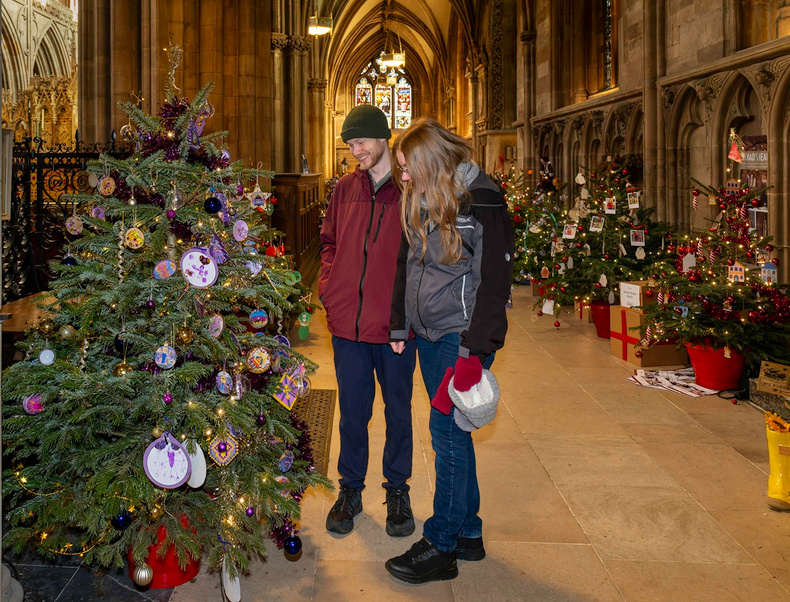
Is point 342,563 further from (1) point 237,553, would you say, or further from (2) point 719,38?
(2) point 719,38

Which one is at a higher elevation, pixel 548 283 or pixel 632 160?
pixel 632 160

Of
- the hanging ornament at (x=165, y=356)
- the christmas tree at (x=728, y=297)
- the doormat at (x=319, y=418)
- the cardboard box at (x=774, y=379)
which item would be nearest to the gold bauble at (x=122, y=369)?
the hanging ornament at (x=165, y=356)

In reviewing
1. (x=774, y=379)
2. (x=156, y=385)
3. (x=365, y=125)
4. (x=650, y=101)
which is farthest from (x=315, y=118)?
(x=156, y=385)

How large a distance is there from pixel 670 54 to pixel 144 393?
840 centimetres

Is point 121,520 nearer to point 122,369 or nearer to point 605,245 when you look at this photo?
point 122,369

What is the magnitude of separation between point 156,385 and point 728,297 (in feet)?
14.8

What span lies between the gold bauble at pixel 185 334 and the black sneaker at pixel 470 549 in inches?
53.3

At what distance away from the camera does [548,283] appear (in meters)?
8.71

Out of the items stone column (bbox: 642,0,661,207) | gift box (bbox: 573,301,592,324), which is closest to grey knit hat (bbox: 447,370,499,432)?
gift box (bbox: 573,301,592,324)

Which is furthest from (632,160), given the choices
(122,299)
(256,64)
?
(122,299)

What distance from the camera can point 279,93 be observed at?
16516 mm

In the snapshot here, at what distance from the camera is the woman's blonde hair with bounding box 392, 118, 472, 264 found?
9.48 ft

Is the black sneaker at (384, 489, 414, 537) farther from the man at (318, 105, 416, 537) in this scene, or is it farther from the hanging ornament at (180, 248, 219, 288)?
the hanging ornament at (180, 248, 219, 288)

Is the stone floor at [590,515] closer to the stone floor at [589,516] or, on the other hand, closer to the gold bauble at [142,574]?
the stone floor at [589,516]
